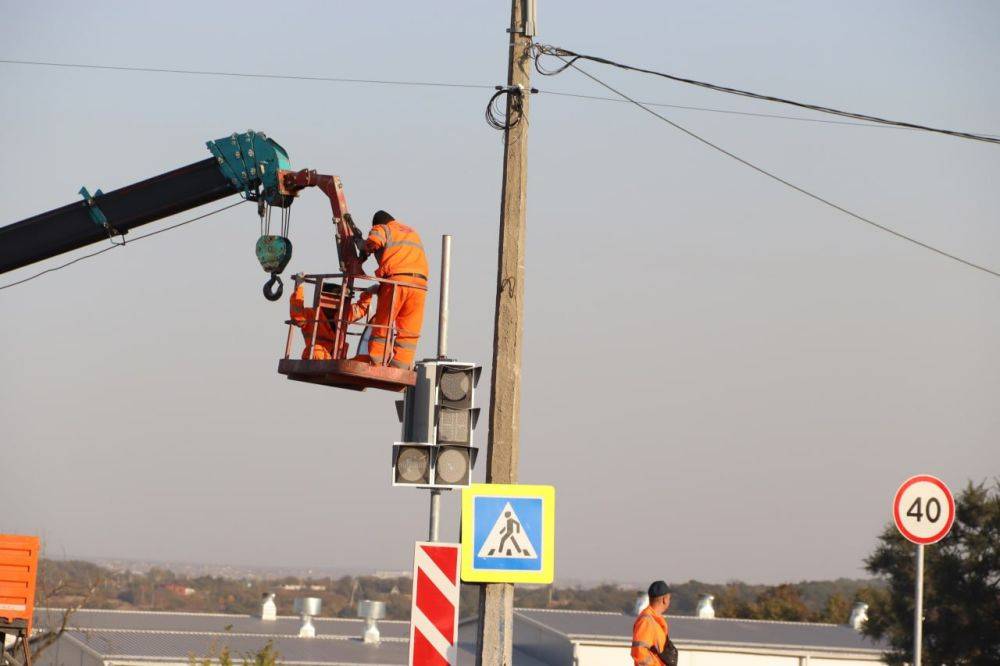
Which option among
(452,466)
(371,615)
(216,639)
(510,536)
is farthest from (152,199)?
(371,615)

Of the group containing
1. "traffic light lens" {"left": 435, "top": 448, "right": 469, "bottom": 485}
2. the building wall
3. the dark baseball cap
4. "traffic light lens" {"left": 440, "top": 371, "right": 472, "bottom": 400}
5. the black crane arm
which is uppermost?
the black crane arm

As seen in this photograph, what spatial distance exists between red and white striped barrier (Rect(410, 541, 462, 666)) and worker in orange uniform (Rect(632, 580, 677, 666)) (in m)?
1.67

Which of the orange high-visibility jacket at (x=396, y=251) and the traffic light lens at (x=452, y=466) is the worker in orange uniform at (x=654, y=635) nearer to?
the traffic light lens at (x=452, y=466)

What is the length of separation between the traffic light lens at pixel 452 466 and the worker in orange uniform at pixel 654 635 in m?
1.98

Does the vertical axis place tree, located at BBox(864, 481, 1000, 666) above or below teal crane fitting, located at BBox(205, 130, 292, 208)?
below

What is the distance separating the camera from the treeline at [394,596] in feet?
215

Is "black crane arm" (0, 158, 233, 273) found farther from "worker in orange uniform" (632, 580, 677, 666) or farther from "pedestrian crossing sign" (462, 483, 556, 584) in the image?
"worker in orange uniform" (632, 580, 677, 666)

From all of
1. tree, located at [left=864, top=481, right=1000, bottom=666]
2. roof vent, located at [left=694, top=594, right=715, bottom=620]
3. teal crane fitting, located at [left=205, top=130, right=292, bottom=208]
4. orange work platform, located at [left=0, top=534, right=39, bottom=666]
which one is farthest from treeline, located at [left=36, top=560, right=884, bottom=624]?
teal crane fitting, located at [left=205, top=130, right=292, bottom=208]

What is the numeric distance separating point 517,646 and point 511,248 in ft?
92.8

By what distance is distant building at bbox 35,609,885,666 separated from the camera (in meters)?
33.2

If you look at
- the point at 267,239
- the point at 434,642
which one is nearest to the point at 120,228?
the point at 267,239

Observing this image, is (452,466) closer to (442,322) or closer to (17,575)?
(442,322)

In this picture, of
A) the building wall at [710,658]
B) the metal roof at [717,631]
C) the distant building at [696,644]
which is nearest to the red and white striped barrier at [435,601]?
the distant building at [696,644]

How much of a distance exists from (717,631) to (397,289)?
93.1ft
